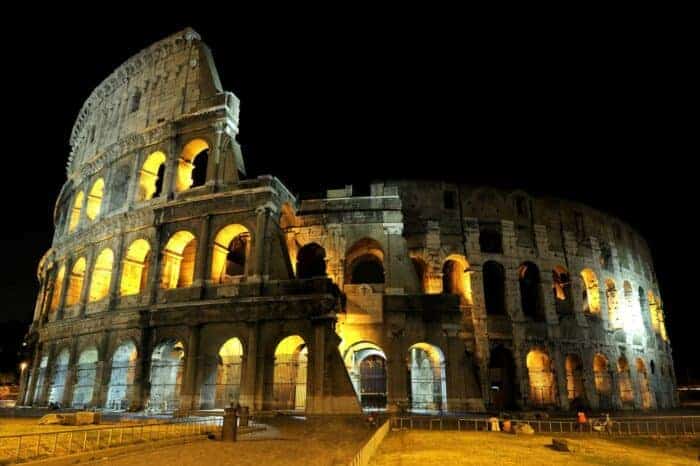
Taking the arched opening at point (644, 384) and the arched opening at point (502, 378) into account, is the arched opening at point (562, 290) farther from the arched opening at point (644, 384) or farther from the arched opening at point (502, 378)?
the arched opening at point (644, 384)

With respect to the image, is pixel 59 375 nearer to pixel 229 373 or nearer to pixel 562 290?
pixel 229 373

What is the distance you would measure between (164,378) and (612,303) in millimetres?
26142

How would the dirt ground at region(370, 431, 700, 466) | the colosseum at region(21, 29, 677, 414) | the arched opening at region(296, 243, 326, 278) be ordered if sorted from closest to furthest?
1. the dirt ground at region(370, 431, 700, 466)
2. the colosseum at region(21, 29, 677, 414)
3. the arched opening at region(296, 243, 326, 278)

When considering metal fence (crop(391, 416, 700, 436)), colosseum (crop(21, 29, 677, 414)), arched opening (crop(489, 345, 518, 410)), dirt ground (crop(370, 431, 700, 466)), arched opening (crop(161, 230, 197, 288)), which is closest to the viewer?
dirt ground (crop(370, 431, 700, 466))

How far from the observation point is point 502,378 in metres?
24.8

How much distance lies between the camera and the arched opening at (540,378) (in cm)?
2445

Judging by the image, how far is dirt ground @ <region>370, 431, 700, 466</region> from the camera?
9.12 meters

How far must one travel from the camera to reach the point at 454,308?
21078 millimetres

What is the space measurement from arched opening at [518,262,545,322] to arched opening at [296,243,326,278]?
1131 cm

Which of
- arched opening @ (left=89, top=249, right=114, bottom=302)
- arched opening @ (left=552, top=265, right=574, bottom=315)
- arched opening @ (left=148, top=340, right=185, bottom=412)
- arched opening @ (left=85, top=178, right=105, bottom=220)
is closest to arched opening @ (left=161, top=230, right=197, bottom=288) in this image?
arched opening @ (left=148, top=340, right=185, bottom=412)

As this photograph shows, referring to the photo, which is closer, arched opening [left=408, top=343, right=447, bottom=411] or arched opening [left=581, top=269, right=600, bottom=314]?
arched opening [left=408, top=343, right=447, bottom=411]

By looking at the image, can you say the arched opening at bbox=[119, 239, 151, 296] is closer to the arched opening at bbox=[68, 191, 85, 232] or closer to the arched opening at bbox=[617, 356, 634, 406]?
the arched opening at bbox=[68, 191, 85, 232]

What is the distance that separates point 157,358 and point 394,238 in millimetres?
11966

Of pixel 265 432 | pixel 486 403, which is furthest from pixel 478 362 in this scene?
pixel 265 432
